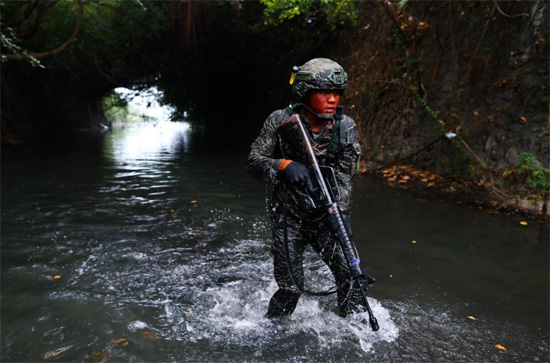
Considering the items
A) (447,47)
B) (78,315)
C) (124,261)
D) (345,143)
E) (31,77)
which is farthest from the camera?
(31,77)

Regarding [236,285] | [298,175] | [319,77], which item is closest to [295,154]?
[298,175]

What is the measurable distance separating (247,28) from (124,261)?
1444cm

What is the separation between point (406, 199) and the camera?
7.71 meters

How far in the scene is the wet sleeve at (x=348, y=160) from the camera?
9.42 ft

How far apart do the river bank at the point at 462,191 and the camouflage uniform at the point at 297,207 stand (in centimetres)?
489

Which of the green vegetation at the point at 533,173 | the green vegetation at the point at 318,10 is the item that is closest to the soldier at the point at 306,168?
the green vegetation at the point at 533,173

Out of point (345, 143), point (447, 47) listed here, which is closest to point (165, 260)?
point (345, 143)

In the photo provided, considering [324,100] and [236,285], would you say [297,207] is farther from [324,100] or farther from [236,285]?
[236,285]

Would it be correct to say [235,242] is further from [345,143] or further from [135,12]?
[135,12]

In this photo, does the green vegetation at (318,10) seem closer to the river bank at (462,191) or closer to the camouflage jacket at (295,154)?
the river bank at (462,191)

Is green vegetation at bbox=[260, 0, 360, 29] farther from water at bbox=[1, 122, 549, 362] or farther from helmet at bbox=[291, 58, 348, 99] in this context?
helmet at bbox=[291, 58, 348, 99]

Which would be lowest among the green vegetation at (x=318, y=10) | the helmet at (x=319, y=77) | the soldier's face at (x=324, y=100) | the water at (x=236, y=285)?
the water at (x=236, y=285)

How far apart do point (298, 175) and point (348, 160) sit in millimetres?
534

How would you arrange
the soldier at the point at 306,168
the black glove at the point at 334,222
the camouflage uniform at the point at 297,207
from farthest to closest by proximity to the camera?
the camouflage uniform at the point at 297,207 < the soldier at the point at 306,168 < the black glove at the point at 334,222
